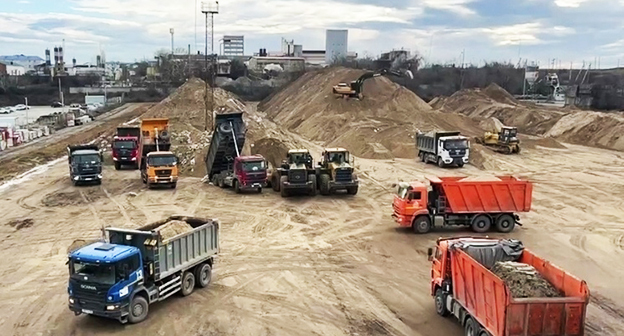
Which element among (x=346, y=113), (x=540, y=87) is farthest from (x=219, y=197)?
(x=540, y=87)

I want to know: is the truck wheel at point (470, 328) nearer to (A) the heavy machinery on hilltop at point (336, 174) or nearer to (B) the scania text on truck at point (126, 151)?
(A) the heavy machinery on hilltop at point (336, 174)

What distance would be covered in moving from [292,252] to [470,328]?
9.63m

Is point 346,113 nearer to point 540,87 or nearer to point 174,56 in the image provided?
point 540,87

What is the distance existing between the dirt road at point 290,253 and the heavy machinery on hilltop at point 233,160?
0.94 meters

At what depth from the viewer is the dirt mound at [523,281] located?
40.7 feet

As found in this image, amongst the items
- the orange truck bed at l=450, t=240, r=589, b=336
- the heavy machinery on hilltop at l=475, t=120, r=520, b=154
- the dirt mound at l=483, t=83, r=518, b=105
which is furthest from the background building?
the orange truck bed at l=450, t=240, r=589, b=336

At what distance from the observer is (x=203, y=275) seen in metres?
17.7

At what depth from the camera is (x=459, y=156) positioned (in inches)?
1670

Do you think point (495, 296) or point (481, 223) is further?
point (481, 223)

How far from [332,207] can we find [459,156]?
16068mm

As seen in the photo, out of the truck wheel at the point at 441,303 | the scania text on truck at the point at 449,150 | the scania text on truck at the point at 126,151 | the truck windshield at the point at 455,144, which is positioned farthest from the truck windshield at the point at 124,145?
the truck wheel at the point at 441,303

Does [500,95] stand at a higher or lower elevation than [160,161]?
→ higher

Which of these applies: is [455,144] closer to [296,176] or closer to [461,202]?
[296,176]

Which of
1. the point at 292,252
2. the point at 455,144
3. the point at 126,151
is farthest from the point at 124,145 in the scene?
the point at 455,144
